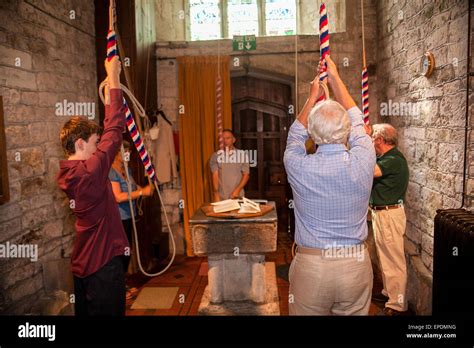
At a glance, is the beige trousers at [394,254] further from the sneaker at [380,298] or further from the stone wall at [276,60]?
the stone wall at [276,60]

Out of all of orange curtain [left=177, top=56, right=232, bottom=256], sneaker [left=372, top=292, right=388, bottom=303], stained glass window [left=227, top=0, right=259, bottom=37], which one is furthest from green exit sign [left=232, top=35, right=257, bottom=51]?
A: sneaker [left=372, top=292, right=388, bottom=303]

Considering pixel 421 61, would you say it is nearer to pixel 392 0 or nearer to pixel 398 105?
pixel 398 105

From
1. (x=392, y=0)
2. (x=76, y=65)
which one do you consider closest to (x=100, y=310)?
(x=76, y=65)

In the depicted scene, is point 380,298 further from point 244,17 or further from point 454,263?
point 244,17

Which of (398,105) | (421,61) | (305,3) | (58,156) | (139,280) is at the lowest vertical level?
(139,280)

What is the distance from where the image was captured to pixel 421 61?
389cm

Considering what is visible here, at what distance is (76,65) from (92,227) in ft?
9.42

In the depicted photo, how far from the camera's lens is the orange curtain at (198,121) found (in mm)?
5809

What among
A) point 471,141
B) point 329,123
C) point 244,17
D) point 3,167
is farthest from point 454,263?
point 244,17

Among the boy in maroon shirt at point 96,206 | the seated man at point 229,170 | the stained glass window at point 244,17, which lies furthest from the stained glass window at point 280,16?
the boy in maroon shirt at point 96,206

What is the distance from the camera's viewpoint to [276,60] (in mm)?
5852

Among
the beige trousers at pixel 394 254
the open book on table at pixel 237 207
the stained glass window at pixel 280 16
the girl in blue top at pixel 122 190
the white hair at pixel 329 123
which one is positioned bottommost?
the beige trousers at pixel 394 254

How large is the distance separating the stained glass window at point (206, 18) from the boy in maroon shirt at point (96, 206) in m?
4.37

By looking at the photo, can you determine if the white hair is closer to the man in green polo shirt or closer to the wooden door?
the man in green polo shirt
